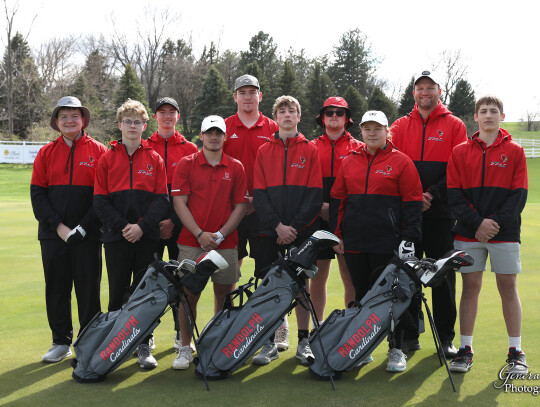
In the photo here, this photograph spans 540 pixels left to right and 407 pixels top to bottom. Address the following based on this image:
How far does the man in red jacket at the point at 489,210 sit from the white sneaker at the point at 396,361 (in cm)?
35

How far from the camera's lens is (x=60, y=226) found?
4605mm

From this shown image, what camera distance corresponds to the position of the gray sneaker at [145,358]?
14.2 feet

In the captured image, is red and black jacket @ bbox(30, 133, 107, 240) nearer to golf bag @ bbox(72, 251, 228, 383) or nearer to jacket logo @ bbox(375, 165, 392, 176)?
golf bag @ bbox(72, 251, 228, 383)

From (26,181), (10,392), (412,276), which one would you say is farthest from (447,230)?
(26,181)

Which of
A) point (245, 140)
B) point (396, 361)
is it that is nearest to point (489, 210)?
point (396, 361)

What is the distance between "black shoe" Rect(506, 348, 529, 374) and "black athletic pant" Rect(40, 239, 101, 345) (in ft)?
10.6

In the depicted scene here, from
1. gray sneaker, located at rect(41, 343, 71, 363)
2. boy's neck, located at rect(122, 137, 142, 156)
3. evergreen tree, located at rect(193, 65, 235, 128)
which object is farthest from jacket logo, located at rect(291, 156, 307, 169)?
evergreen tree, located at rect(193, 65, 235, 128)

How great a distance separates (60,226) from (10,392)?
4.35 ft

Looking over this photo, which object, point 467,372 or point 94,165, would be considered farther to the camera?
point 94,165

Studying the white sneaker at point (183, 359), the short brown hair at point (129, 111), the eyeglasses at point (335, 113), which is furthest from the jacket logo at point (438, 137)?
the white sneaker at point (183, 359)

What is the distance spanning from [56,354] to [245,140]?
2437 millimetres

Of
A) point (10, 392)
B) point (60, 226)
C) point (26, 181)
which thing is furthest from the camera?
point (26, 181)

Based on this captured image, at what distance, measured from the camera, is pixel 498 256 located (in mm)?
4191

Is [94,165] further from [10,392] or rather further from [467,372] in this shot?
[467,372]
